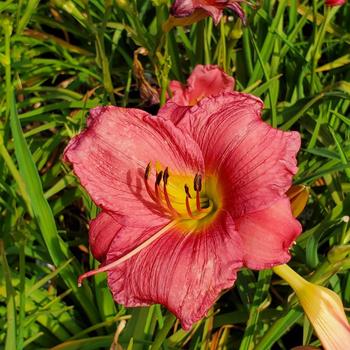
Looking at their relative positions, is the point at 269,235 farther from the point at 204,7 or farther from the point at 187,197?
the point at 204,7

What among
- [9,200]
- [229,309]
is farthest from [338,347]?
[9,200]

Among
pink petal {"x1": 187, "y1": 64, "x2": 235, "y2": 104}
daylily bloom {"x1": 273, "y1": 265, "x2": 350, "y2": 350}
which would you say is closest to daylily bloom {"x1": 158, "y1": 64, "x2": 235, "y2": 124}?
pink petal {"x1": 187, "y1": 64, "x2": 235, "y2": 104}

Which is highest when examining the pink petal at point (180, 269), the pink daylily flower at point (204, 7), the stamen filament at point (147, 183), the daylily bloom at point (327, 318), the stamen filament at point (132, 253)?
the pink daylily flower at point (204, 7)

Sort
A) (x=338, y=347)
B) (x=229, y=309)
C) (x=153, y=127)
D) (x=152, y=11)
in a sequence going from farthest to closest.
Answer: (x=152, y=11)
(x=229, y=309)
(x=153, y=127)
(x=338, y=347)

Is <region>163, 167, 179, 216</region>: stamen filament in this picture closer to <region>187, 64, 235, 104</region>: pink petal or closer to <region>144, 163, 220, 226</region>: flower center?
<region>144, 163, 220, 226</region>: flower center

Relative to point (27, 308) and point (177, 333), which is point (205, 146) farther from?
point (27, 308)

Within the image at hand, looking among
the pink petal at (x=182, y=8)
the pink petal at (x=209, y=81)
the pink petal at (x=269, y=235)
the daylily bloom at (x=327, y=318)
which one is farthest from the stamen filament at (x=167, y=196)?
the pink petal at (x=209, y=81)

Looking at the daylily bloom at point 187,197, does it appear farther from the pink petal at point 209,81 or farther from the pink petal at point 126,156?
the pink petal at point 209,81
